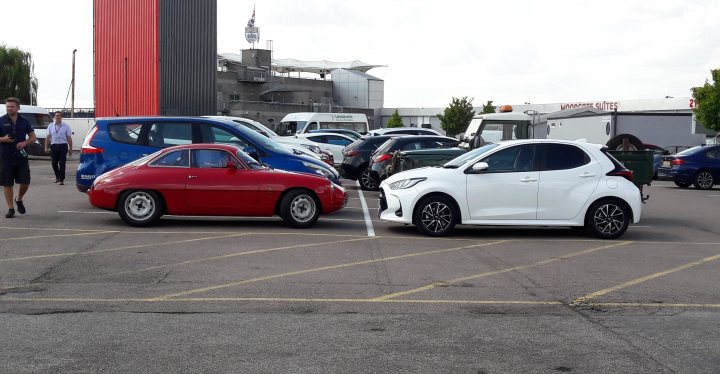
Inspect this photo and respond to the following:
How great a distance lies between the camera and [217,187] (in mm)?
13586

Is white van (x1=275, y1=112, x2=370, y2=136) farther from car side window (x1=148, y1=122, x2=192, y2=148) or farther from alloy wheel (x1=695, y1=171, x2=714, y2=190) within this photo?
car side window (x1=148, y1=122, x2=192, y2=148)

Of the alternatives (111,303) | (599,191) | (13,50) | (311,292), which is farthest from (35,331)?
(13,50)

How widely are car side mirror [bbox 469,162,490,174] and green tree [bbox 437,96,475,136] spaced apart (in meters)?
60.3

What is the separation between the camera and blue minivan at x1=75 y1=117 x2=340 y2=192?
1603cm

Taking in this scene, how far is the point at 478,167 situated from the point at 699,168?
1490cm

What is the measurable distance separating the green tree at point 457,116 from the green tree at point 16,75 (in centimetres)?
3389

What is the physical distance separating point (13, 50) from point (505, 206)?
6459cm

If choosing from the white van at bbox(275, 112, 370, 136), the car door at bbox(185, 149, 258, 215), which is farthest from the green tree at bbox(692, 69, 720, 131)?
the car door at bbox(185, 149, 258, 215)

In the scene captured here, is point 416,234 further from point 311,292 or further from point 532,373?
point 532,373

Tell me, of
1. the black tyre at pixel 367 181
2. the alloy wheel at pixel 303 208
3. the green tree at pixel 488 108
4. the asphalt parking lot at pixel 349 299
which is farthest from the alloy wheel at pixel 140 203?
the green tree at pixel 488 108

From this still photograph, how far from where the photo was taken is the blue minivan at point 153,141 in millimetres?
16031

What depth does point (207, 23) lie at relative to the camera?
1796 inches

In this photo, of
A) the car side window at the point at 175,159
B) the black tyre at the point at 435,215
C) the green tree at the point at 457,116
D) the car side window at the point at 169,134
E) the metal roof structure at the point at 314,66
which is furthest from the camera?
the metal roof structure at the point at 314,66

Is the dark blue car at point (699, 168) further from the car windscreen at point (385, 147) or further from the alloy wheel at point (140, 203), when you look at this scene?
the alloy wheel at point (140, 203)
